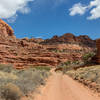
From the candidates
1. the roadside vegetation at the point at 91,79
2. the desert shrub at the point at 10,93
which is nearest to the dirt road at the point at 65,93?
the roadside vegetation at the point at 91,79

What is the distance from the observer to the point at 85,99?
24.6ft

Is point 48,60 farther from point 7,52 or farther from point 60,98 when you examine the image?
point 60,98

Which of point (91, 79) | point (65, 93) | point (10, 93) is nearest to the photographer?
point (10, 93)

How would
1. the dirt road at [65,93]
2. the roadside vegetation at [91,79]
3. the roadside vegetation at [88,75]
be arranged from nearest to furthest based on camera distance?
the dirt road at [65,93]
the roadside vegetation at [91,79]
the roadside vegetation at [88,75]

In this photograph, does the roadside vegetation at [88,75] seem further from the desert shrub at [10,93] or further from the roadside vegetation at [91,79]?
the desert shrub at [10,93]

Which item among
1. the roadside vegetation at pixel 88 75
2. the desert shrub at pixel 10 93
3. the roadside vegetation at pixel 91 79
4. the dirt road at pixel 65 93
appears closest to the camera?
the desert shrub at pixel 10 93

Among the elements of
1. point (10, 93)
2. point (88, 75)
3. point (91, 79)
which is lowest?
point (91, 79)

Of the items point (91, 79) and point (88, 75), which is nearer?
point (91, 79)

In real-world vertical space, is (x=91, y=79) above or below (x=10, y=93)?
below

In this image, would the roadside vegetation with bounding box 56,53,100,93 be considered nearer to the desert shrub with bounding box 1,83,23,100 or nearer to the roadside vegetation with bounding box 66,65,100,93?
the roadside vegetation with bounding box 66,65,100,93

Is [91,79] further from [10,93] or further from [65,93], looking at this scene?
[10,93]

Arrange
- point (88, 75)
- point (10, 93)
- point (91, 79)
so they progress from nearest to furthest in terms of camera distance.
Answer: point (10, 93) < point (91, 79) < point (88, 75)

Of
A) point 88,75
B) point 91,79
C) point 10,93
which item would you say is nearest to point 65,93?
point 10,93

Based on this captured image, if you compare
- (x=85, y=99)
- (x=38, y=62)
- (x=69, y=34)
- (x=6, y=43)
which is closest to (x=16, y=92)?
(x=85, y=99)
